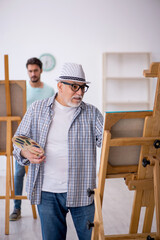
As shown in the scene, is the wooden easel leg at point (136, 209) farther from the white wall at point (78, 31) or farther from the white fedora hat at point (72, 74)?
the white wall at point (78, 31)

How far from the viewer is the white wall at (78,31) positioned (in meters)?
5.17

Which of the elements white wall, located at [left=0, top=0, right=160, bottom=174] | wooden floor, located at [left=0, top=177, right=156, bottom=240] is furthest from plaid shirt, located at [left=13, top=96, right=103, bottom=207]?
white wall, located at [left=0, top=0, right=160, bottom=174]

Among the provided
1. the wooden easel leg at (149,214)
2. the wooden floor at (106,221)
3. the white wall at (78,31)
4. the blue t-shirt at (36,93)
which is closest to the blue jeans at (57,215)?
the wooden easel leg at (149,214)

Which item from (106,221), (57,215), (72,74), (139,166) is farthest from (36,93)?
(139,166)

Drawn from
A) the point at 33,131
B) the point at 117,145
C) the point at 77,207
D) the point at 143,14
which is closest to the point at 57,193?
the point at 77,207

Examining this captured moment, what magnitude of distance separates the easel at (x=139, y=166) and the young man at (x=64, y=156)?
0.72 feet

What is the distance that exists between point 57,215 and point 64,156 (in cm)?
36

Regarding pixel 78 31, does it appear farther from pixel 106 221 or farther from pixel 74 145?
pixel 74 145

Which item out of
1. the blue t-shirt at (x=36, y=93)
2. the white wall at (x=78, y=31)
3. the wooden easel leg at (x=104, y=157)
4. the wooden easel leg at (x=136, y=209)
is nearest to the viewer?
the wooden easel leg at (x=104, y=157)

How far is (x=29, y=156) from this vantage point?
1.76m

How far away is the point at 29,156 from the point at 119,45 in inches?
157

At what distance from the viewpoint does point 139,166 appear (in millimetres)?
1594

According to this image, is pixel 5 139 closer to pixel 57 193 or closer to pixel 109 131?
pixel 57 193

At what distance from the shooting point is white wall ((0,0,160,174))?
17.0 feet
